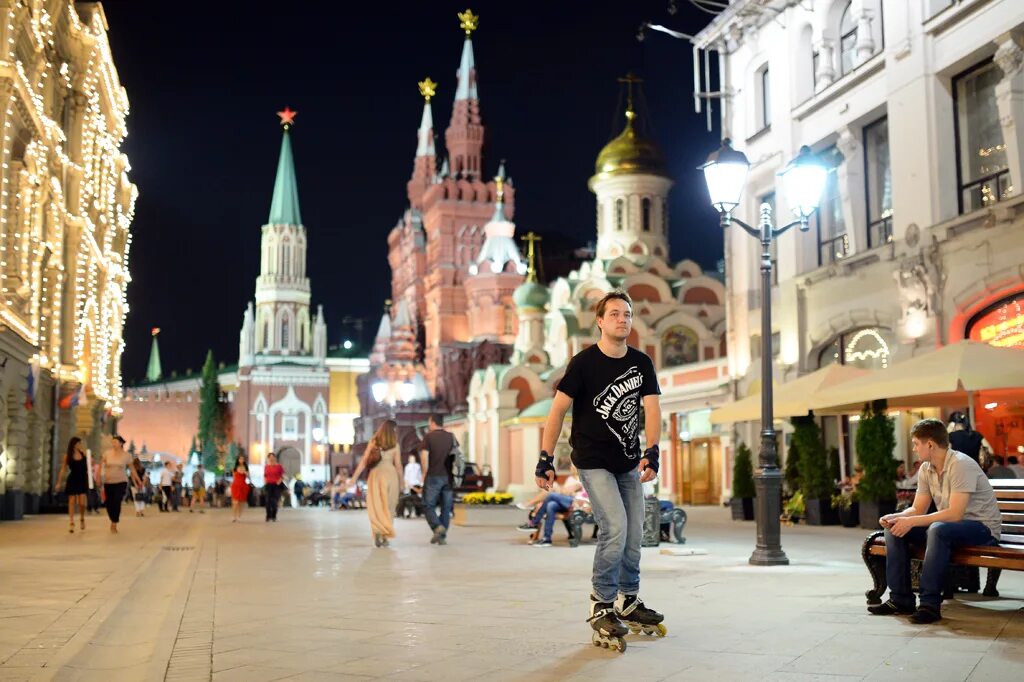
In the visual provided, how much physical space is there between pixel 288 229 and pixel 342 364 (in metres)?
14.1

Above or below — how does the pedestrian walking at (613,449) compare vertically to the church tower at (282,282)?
below

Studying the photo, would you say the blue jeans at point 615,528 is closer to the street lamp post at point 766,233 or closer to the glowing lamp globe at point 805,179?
the street lamp post at point 766,233

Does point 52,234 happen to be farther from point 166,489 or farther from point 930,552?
point 930,552

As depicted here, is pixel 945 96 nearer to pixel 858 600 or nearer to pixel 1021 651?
pixel 858 600

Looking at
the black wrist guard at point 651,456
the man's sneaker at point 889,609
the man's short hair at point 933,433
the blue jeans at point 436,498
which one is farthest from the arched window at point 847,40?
the black wrist guard at point 651,456

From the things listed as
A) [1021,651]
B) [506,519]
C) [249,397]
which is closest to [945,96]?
[506,519]

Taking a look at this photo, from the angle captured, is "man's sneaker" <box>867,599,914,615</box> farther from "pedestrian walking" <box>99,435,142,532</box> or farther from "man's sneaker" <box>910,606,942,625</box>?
"pedestrian walking" <box>99,435,142,532</box>

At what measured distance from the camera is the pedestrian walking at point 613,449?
6.51 metres

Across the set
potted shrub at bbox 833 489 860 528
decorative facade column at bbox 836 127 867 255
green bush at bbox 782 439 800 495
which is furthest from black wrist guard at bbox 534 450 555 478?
decorative facade column at bbox 836 127 867 255

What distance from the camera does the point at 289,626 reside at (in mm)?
7293

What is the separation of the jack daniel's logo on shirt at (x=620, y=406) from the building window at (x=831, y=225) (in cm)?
1857

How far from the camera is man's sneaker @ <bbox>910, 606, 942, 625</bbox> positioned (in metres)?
7.05

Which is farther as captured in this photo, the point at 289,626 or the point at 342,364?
the point at 342,364

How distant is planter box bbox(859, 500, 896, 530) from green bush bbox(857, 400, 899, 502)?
2.7 inches
